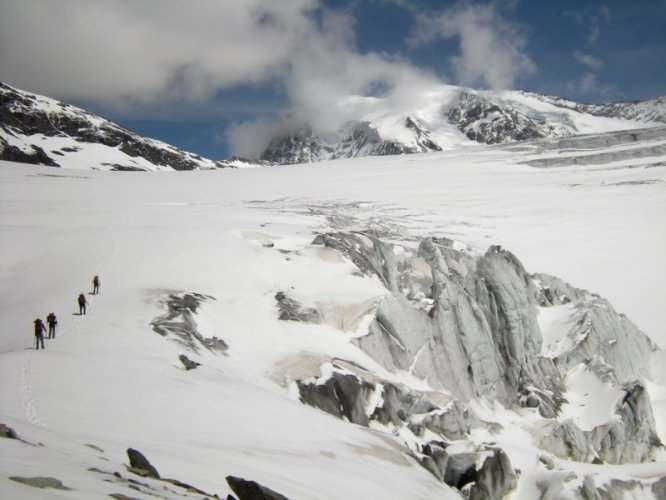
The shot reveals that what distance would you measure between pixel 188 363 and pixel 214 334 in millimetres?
3670

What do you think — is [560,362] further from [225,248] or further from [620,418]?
[225,248]

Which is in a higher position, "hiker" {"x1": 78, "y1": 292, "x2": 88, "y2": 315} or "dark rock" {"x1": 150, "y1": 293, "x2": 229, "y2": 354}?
"hiker" {"x1": 78, "y1": 292, "x2": 88, "y2": 315}

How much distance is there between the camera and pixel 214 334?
20.3 m

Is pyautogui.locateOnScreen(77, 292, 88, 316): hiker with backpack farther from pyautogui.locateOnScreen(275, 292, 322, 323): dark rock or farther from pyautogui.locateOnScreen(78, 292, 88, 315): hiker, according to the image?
pyautogui.locateOnScreen(275, 292, 322, 323): dark rock

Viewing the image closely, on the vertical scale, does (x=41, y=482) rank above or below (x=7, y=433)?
above

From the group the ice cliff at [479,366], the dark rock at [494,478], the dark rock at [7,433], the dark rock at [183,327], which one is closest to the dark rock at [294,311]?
the ice cliff at [479,366]

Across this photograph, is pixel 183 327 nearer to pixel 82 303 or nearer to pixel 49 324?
pixel 82 303

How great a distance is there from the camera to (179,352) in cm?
1728

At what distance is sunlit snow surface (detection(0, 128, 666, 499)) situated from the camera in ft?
34.6

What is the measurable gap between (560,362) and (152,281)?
2192 centimetres

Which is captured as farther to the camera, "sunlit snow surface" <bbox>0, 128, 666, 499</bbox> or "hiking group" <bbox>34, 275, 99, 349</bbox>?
"hiking group" <bbox>34, 275, 99, 349</bbox>

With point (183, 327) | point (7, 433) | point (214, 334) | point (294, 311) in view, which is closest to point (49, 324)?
point (183, 327)

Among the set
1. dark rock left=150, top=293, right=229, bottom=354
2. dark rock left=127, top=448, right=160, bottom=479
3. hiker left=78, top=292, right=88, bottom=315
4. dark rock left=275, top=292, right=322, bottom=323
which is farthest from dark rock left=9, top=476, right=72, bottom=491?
dark rock left=275, top=292, right=322, bottom=323

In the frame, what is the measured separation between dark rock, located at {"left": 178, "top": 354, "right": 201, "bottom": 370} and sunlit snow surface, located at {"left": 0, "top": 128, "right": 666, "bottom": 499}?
238mm
